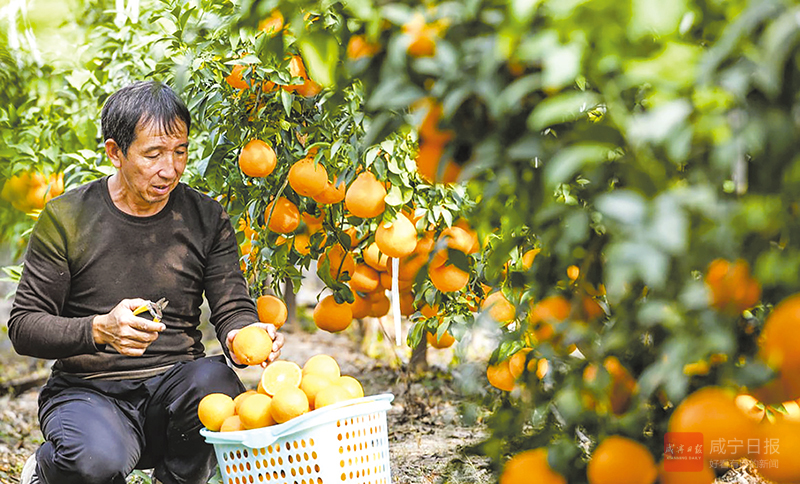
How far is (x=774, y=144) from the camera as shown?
0.81 meters

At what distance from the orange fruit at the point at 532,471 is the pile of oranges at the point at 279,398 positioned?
0.70 meters

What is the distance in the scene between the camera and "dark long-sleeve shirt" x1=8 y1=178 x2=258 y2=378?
2.00m

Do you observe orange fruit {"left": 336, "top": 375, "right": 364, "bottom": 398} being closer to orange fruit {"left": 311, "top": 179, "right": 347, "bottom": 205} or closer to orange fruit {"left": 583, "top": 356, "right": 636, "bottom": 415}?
orange fruit {"left": 311, "top": 179, "right": 347, "bottom": 205}

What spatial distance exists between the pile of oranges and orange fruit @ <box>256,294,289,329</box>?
352mm

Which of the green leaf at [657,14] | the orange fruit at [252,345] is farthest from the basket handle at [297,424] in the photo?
the green leaf at [657,14]

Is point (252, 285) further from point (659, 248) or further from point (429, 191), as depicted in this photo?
point (659, 248)

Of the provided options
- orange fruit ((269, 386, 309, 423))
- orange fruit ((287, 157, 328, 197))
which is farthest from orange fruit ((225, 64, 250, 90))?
orange fruit ((269, 386, 309, 423))

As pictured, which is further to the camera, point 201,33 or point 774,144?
point 201,33

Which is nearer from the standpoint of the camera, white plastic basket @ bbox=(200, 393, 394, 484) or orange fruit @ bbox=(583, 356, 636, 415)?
orange fruit @ bbox=(583, 356, 636, 415)

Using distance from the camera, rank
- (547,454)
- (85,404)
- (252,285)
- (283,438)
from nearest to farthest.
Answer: (547,454) → (283,438) → (85,404) → (252,285)

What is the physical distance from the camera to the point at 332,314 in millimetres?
2486

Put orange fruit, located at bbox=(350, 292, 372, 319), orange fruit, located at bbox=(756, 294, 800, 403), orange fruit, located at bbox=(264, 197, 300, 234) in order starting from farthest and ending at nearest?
orange fruit, located at bbox=(350, 292, 372, 319) < orange fruit, located at bbox=(264, 197, 300, 234) < orange fruit, located at bbox=(756, 294, 800, 403)

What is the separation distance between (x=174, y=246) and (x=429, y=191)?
2.21ft

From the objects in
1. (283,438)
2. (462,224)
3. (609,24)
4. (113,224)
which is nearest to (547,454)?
(609,24)
